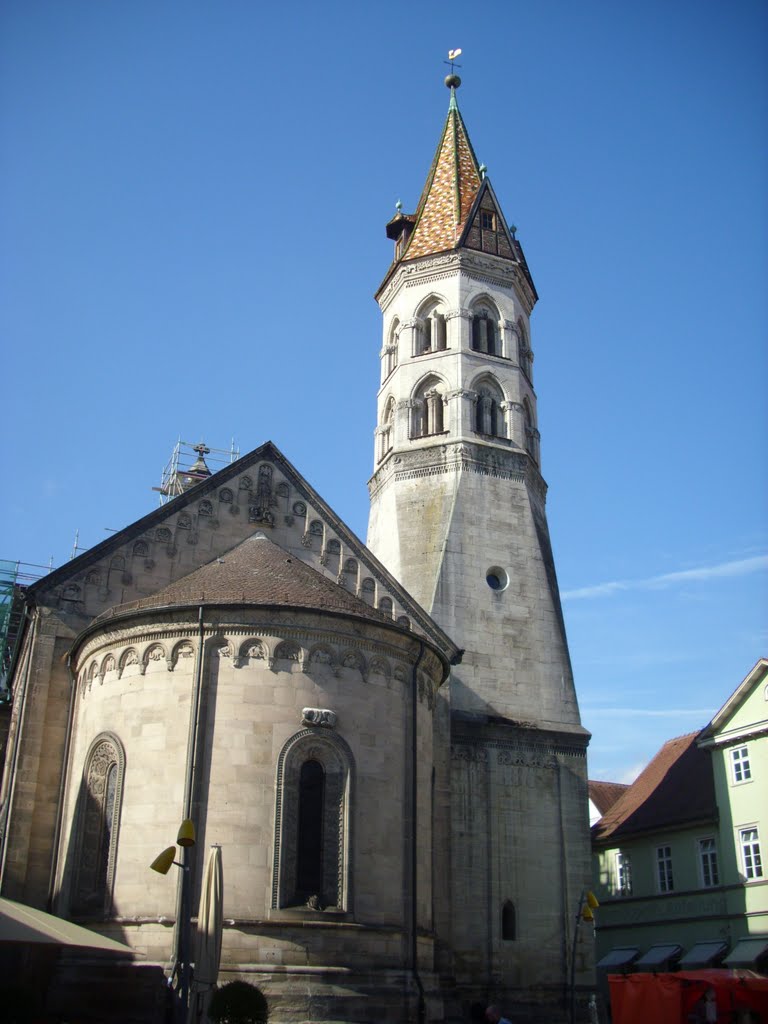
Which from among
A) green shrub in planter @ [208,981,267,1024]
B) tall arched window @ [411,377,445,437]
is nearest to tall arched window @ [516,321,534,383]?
tall arched window @ [411,377,445,437]

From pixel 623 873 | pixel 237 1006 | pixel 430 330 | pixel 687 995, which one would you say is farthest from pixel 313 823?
pixel 623 873

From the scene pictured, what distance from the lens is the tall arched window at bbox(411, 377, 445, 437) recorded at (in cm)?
3312

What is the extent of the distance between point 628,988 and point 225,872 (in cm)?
923

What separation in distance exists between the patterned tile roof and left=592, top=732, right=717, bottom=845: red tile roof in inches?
769

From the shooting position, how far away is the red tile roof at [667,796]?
35.1 m

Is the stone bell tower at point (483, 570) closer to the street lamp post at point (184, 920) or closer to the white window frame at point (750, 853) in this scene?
the white window frame at point (750, 853)

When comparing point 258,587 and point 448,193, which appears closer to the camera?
point 258,587

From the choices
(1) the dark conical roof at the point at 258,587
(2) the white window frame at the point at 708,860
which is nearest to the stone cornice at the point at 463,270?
(1) the dark conical roof at the point at 258,587

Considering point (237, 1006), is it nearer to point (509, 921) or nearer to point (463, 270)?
point (509, 921)

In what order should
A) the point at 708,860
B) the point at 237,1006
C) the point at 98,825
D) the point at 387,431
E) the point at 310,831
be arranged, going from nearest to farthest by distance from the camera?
the point at 237,1006 → the point at 310,831 → the point at 98,825 → the point at 708,860 → the point at 387,431

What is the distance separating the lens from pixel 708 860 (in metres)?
33.5

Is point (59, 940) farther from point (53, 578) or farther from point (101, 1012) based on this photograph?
point (53, 578)

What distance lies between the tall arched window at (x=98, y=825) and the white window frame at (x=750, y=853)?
64.3 feet

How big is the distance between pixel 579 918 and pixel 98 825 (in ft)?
42.5
